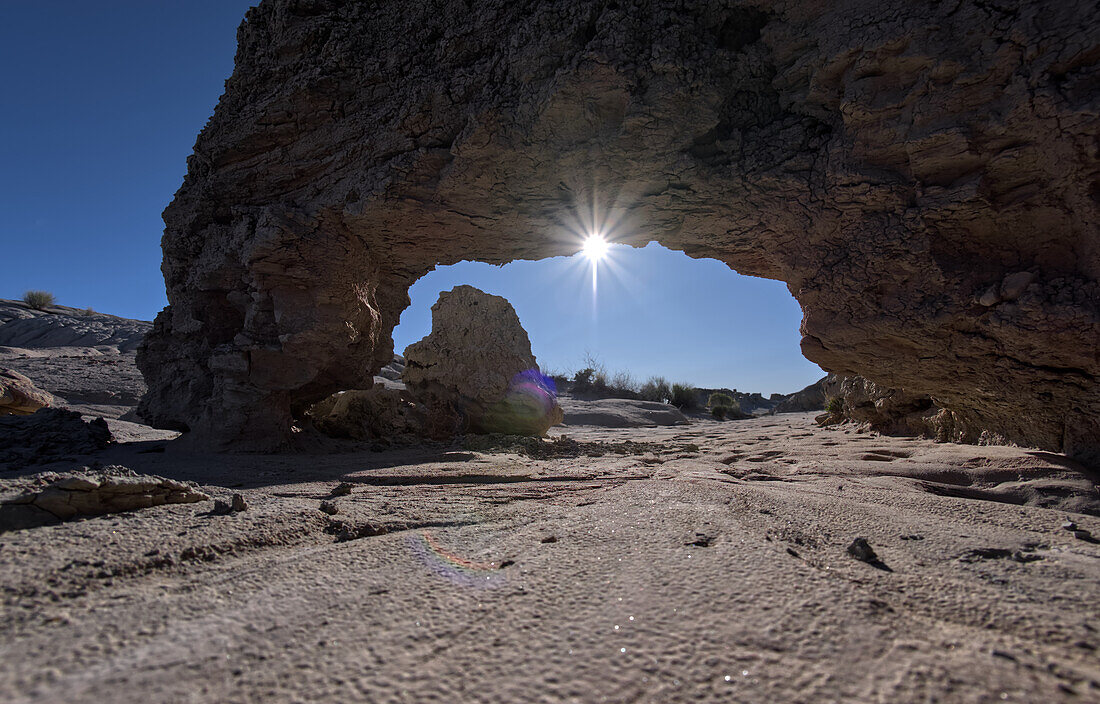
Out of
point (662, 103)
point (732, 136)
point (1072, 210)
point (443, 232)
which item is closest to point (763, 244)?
point (732, 136)

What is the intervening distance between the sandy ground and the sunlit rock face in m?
1.51

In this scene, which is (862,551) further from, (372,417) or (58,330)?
(58,330)

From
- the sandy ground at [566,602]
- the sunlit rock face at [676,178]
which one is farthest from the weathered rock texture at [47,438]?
the sandy ground at [566,602]

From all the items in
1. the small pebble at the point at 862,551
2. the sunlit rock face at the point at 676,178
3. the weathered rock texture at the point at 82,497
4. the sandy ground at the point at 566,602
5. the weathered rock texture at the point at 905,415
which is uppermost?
the sunlit rock face at the point at 676,178

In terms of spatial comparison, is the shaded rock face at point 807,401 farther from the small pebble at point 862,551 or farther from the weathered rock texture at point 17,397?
the weathered rock texture at point 17,397

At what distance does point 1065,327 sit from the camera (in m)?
2.75

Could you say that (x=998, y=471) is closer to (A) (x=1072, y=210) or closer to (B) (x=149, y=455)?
(A) (x=1072, y=210)

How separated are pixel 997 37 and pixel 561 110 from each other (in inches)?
108

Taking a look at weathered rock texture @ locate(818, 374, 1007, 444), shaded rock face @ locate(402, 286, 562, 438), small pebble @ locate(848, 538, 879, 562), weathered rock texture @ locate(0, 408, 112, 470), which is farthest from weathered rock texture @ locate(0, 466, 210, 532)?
weathered rock texture @ locate(818, 374, 1007, 444)

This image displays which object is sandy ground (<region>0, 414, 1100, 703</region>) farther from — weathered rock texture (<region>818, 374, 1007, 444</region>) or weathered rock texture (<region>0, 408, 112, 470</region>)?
weathered rock texture (<region>0, 408, 112, 470</region>)

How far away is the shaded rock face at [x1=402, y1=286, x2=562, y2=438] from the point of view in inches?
265

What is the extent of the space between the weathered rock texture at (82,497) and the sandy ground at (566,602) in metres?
0.15

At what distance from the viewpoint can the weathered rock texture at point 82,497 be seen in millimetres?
1778

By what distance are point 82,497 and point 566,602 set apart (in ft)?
6.89
